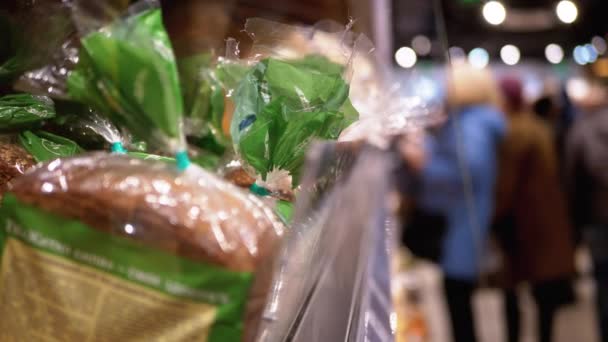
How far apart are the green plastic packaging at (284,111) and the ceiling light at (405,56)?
73 centimetres

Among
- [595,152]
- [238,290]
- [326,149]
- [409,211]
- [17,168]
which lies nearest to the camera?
[238,290]

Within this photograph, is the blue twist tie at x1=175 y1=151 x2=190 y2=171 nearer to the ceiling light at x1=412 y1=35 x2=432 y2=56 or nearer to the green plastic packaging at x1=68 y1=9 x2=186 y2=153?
the green plastic packaging at x1=68 y1=9 x2=186 y2=153

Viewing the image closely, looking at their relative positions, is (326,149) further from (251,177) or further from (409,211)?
(409,211)

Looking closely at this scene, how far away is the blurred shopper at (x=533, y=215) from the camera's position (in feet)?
9.67

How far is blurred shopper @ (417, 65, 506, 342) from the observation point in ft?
9.07

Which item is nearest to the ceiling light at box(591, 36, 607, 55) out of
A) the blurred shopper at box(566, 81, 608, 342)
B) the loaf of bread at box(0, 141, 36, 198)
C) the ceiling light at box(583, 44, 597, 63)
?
the ceiling light at box(583, 44, 597, 63)

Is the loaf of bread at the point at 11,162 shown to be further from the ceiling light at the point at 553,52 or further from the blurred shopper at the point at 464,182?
the ceiling light at the point at 553,52

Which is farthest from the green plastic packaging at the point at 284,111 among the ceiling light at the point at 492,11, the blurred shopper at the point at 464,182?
the blurred shopper at the point at 464,182

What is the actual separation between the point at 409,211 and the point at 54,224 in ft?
10.1

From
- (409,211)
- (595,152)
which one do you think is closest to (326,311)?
(595,152)

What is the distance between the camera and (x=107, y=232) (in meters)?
0.41

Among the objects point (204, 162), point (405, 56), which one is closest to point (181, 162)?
point (204, 162)

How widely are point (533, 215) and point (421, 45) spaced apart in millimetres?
1778

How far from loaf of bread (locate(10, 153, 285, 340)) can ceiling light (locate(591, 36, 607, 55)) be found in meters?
2.74
